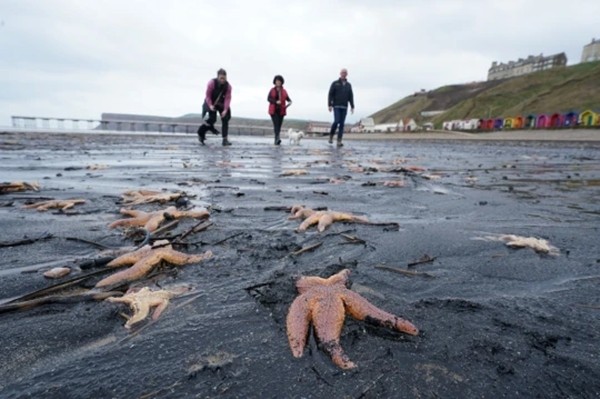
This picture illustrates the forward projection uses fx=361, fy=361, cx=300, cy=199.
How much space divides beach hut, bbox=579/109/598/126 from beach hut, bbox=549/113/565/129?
1540 millimetres

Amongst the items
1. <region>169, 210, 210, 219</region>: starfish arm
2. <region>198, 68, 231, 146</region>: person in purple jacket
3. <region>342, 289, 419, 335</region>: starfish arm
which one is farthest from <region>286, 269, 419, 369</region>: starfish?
<region>198, 68, 231, 146</region>: person in purple jacket

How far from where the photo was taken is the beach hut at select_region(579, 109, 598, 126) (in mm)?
30156

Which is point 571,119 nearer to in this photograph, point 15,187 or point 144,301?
point 15,187

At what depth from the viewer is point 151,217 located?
10.2 ft

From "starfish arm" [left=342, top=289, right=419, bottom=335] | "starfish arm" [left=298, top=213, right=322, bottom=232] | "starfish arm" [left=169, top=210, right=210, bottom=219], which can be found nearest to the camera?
"starfish arm" [left=342, top=289, right=419, bottom=335]

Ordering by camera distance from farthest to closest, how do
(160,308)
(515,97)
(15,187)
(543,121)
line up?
(515,97), (543,121), (15,187), (160,308)

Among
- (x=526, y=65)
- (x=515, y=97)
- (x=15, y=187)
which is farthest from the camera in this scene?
(x=526, y=65)

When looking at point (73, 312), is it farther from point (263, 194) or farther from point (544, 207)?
point (544, 207)

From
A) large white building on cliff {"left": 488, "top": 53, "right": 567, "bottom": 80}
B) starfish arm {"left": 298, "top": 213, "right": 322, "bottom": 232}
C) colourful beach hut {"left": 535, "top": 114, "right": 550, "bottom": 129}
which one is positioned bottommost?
starfish arm {"left": 298, "top": 213, "right": 322, "bottom": 232}

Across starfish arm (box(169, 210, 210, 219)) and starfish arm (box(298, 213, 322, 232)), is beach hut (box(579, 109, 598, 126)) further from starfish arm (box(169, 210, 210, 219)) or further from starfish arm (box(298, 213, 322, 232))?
starfish arm (box(169, 210, 210, 219))

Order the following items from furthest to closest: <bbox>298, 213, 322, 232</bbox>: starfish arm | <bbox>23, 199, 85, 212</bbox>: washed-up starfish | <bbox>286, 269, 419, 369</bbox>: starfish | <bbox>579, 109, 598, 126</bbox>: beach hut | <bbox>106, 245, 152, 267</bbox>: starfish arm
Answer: <bbox>579, 109, 598, 126</bbox>: beach hut → <bbox>23, 199, 85, 212</bbox>: washed-up starfish → <bbox>298, 213, 322, 232</bbox>: starfish arm → <bbox>106, 245, 152, 267</bbox>: starfish arm → <bbox>286, 269, 419, 369</bbox>: starfish

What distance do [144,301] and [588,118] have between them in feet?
128

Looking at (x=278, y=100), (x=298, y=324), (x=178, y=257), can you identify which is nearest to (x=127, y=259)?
(x=178, y=257)

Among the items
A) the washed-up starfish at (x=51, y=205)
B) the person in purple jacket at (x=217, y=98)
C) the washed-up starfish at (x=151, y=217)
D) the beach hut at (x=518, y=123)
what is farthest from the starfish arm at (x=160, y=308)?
the beach hut at (x=518, y=123)
